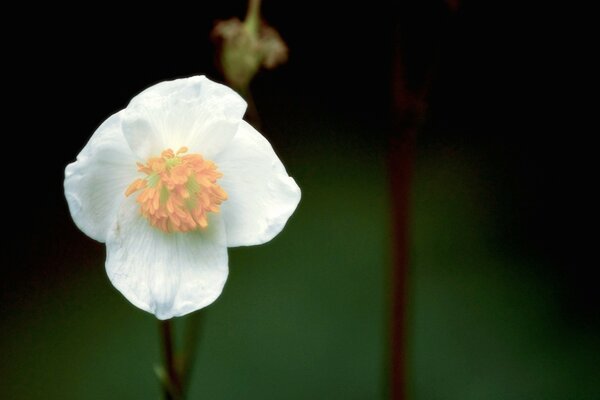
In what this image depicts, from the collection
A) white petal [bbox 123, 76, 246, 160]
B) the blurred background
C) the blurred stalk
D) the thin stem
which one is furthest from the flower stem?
the blurred background

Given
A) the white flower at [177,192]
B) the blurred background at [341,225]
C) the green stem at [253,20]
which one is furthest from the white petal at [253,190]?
the blurred background at [341,225]

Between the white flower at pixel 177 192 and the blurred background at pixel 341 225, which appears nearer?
the white flower at pixel 177 192

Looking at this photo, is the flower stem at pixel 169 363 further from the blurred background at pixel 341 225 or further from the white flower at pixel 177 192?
the blurred background at pixel 341 225

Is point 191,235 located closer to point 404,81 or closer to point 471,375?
point 404,81

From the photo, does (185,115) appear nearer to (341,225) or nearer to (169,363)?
(169,363)

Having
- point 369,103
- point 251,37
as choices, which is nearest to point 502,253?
point 369,103
